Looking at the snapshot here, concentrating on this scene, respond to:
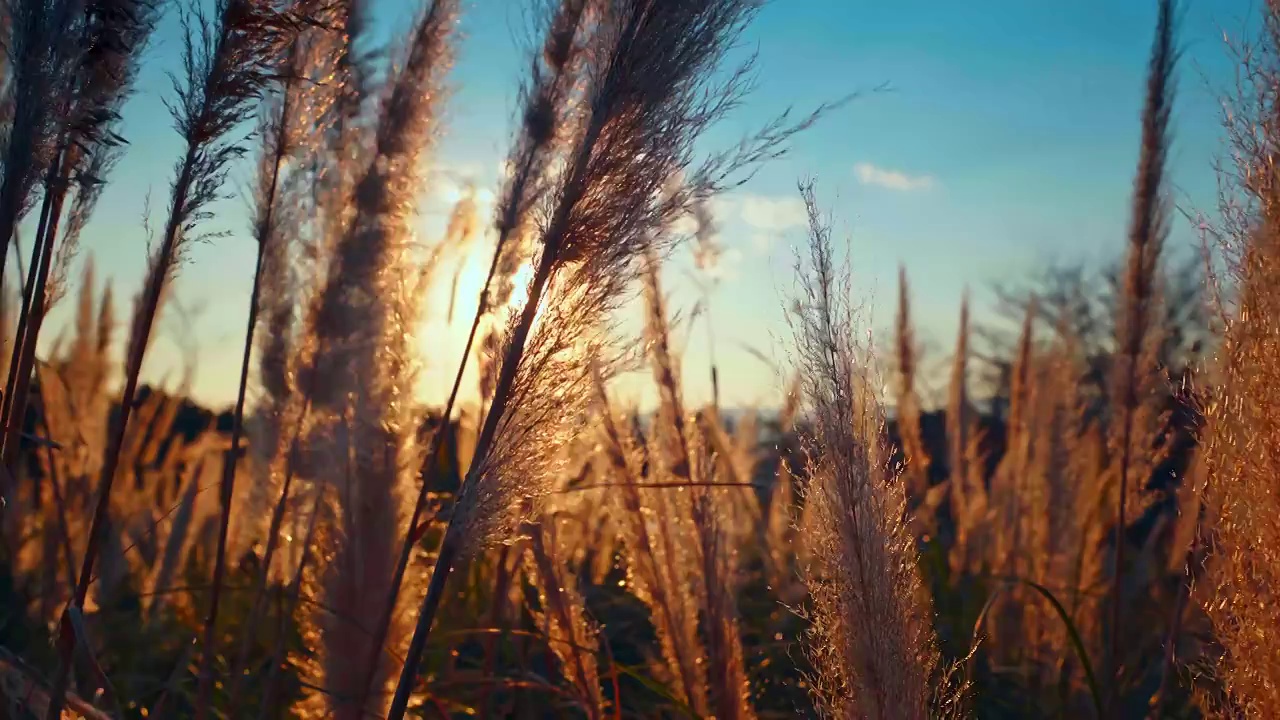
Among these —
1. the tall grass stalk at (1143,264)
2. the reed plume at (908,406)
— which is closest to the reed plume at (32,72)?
the tall grass stalk at (1143,264)

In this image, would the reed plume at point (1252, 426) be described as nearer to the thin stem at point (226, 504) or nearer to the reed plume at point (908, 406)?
the thin stem at point (226, 504)

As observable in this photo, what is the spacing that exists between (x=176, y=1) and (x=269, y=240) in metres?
0.60

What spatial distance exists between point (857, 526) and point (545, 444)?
46 centimetres

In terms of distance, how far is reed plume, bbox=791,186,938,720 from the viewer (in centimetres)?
129

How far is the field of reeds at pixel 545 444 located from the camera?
4.33 feet

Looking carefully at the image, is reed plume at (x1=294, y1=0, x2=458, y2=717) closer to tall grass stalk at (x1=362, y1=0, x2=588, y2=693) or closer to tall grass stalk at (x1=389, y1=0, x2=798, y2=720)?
tall grass stalk at (x1=362, y1=0, x2=588, y2=693)

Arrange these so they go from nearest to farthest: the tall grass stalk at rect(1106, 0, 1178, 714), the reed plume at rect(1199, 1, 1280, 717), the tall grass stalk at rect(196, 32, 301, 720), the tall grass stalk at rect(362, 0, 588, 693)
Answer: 1. the reed plume at rect(1199, 1, 1280, 717)
2. the tall grass stalk at rect(362, 0, 588, 693)
3. the tall grass stalk at rect(196, 32, 301, 720)
4. the tall grass stalk at rect(1106, 0, 1178, 714)

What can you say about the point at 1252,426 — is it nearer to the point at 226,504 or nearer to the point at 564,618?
the point at 564,618

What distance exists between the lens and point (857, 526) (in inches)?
51.4

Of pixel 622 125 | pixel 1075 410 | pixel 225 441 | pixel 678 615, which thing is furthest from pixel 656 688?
pixel 225 441

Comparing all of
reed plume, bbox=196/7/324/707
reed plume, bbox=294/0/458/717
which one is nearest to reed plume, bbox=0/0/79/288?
reed plume, bbox=196/7/324/707

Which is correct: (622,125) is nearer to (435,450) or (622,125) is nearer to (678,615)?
(435,450)

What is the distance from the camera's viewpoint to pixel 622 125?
4.76 ft

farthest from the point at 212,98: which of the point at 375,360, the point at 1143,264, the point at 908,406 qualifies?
the point at 908,406
